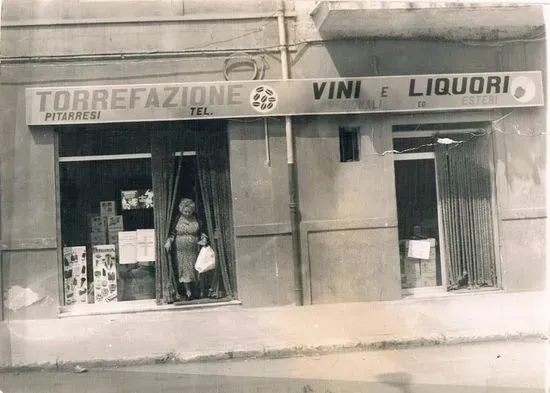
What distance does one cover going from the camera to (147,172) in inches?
288

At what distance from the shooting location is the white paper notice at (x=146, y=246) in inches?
281

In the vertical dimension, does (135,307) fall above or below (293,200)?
below

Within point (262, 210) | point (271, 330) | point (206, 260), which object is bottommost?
point (271, 330)

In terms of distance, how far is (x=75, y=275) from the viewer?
6938 millimetres

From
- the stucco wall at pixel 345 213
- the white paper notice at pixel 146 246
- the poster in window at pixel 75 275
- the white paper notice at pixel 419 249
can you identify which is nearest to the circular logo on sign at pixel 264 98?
the stucco wall at pixel 345 213

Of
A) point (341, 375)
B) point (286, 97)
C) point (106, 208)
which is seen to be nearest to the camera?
point (341, 375)

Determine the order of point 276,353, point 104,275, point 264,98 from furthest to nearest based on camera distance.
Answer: point 104,275 < point 264,98 < point 276,353

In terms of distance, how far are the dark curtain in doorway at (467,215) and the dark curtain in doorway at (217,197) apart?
3.08 meters

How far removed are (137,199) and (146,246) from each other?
0.74 m

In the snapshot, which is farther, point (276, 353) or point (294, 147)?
point (294, 147)

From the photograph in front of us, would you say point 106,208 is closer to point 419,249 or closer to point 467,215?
point 419,249

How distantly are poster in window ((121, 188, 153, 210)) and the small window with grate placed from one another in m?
2.87

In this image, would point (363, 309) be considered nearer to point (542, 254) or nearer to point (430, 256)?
point (430, 256)

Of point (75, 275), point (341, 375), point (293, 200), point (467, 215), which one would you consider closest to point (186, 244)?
point (75, 275)
